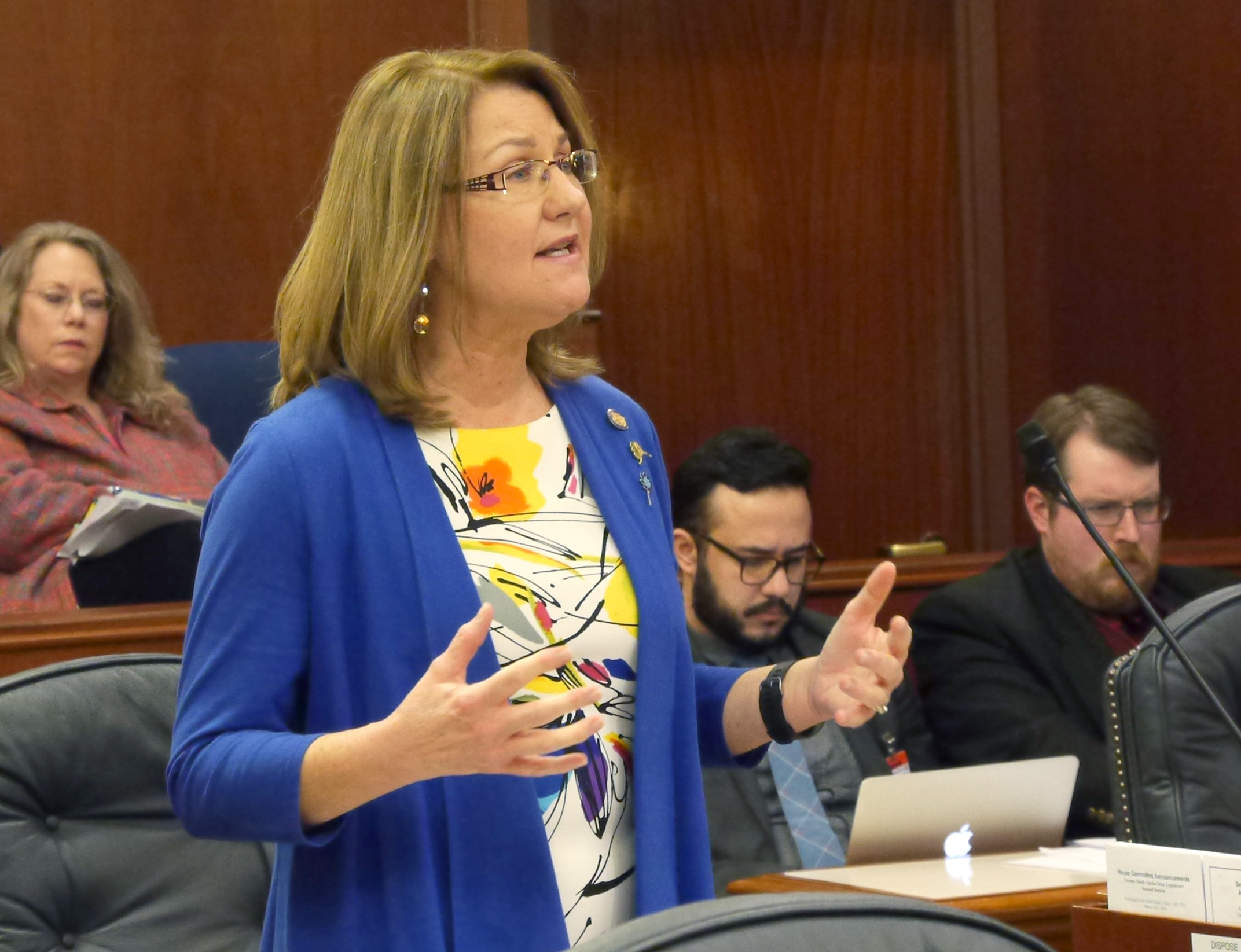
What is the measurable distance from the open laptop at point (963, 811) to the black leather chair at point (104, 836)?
86 centimetres

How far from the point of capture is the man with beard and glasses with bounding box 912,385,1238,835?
10.1 ft

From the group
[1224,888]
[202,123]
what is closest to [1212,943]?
[1224,888]

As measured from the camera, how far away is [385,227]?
1.38 meters

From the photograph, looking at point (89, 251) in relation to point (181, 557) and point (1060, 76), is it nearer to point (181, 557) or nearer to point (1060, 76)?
point (181, 557)

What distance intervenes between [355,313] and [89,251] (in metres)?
2.35

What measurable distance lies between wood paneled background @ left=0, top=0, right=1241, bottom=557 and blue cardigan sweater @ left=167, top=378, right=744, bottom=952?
314cm

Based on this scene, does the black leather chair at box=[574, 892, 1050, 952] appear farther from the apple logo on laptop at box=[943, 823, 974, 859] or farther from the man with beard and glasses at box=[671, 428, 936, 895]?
the man with beard and glasses at box=[671, 428, 936, 895]

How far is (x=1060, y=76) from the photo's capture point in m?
4.71

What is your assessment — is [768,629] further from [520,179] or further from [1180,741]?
[520,179]

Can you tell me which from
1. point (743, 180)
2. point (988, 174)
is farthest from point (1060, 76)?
point (743, 180)

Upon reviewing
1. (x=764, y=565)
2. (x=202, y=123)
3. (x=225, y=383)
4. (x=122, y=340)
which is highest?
(x=202, y=123)

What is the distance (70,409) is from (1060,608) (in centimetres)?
211

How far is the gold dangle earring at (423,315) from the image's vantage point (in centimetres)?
141

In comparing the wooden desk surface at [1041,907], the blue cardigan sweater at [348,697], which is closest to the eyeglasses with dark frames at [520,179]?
the blue cardigan sweater at [348,697]
